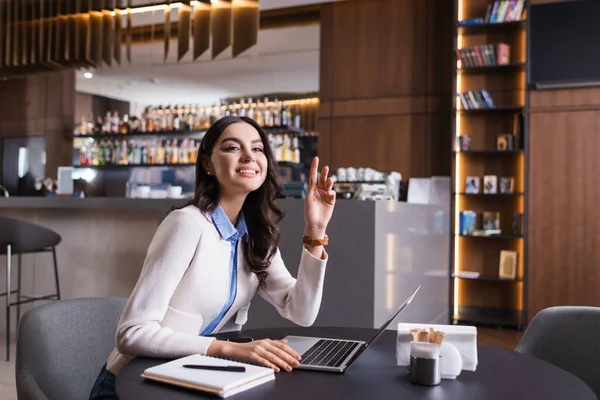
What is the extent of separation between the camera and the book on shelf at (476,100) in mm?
5449

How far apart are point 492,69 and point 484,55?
0.62ft

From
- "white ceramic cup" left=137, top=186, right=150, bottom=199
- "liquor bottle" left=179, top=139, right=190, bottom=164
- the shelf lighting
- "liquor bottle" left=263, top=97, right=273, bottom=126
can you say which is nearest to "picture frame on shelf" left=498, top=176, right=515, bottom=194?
the shelf lighting

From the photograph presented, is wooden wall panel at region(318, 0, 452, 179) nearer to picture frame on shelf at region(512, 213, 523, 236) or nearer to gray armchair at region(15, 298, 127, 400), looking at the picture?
picture frame on shelf at region(512, 213, 523, 236)

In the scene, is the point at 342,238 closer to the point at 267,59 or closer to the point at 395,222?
the point at 395,222

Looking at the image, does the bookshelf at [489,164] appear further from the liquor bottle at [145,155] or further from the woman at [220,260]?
the woman at [220,260]

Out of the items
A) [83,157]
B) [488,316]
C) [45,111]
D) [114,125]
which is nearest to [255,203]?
[488,316]

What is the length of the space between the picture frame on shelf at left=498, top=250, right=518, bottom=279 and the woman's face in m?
4.39

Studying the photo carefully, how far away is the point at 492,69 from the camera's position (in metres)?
5.61

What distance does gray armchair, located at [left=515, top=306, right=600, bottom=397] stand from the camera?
5.74ft

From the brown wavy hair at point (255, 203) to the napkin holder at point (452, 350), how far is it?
20.1 inches

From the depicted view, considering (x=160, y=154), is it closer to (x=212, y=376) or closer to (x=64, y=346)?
(x=64, y=346)

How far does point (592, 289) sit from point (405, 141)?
7.09 ft

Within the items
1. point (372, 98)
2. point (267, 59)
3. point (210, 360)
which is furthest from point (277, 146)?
point (210, 360)

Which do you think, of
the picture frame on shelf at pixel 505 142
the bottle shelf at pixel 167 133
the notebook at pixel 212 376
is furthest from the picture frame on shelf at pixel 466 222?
the notebook at pixel 212 376
